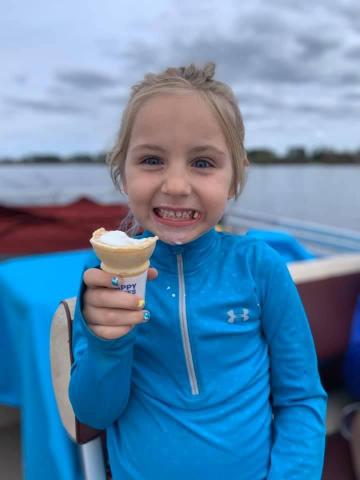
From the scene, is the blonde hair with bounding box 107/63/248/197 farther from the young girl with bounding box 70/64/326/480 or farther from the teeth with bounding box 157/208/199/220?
the teeth with bounding box 157/208/199/220

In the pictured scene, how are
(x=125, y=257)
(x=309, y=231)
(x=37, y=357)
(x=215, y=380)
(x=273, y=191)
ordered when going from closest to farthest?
(x=125, y=257) < (x=215, y=380) < (x=37, y=357) < (x=309, y=231) < (x=273, y=191)

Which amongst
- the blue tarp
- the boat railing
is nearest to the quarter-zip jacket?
the blue tarp

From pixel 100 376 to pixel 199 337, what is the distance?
20cm

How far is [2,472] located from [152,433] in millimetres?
1651

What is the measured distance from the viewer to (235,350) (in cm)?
→ 86

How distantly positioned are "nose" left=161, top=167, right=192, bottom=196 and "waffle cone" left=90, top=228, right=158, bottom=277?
0.13 metres

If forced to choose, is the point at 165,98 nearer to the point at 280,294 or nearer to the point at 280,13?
the point at 280,294

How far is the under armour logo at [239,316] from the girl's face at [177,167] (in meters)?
0.17

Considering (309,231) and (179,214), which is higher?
(309,231)

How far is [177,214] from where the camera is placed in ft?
2.63

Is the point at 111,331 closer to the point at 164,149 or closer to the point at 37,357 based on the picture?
the point at 164,149

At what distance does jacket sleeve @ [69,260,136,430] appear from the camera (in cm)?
71

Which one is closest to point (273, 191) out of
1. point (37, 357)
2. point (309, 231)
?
point (309, 231)

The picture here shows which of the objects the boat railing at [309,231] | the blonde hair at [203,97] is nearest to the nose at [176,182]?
the blonde hair at [203,97]
